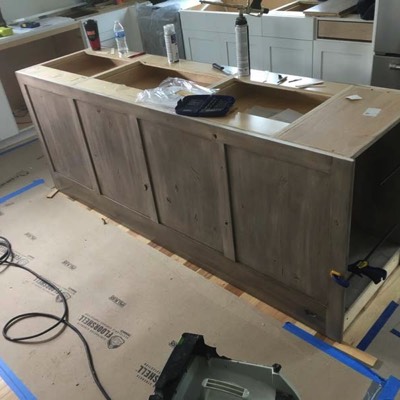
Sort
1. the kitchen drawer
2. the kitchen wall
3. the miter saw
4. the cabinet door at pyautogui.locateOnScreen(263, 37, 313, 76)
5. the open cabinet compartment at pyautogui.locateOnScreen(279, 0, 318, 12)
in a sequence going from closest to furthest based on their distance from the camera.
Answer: the miter saw → the kitchen drawer → the cabinet door at pyautogui.locateOnScreen(263, 37, 313, 76) → the open cabinet compartment at pyautogui.locateOnScreen(279, 0, 318, 12) → the kitchen wall

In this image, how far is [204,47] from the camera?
330 centimetres

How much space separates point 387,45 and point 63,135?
1818 mm

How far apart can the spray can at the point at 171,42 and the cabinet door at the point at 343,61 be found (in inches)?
38.3

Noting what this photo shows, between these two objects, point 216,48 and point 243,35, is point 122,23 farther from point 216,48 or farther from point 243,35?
point 243,35

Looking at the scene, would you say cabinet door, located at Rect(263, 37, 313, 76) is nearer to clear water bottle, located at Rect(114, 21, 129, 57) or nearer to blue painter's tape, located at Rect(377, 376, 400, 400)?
clear water bottle, located at Rect(114, 21, 129, 57)

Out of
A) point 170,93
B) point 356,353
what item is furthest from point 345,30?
point 356,353

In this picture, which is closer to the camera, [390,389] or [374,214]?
[390,389]

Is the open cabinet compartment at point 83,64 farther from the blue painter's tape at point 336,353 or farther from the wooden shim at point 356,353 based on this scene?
the wooden shim at point 356,353

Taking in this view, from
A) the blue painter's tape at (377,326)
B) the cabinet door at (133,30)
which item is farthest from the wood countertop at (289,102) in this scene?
the cabinet door at (133,30)

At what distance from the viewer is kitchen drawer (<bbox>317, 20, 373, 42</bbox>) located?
7.99ft

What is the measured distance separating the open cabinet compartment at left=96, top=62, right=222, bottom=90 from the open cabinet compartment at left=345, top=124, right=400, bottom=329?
0.95 metres

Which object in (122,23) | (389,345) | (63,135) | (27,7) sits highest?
(27,7)

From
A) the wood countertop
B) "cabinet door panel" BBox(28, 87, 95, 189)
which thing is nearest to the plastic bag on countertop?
the wood countertop

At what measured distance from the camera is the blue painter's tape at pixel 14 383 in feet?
5.32
